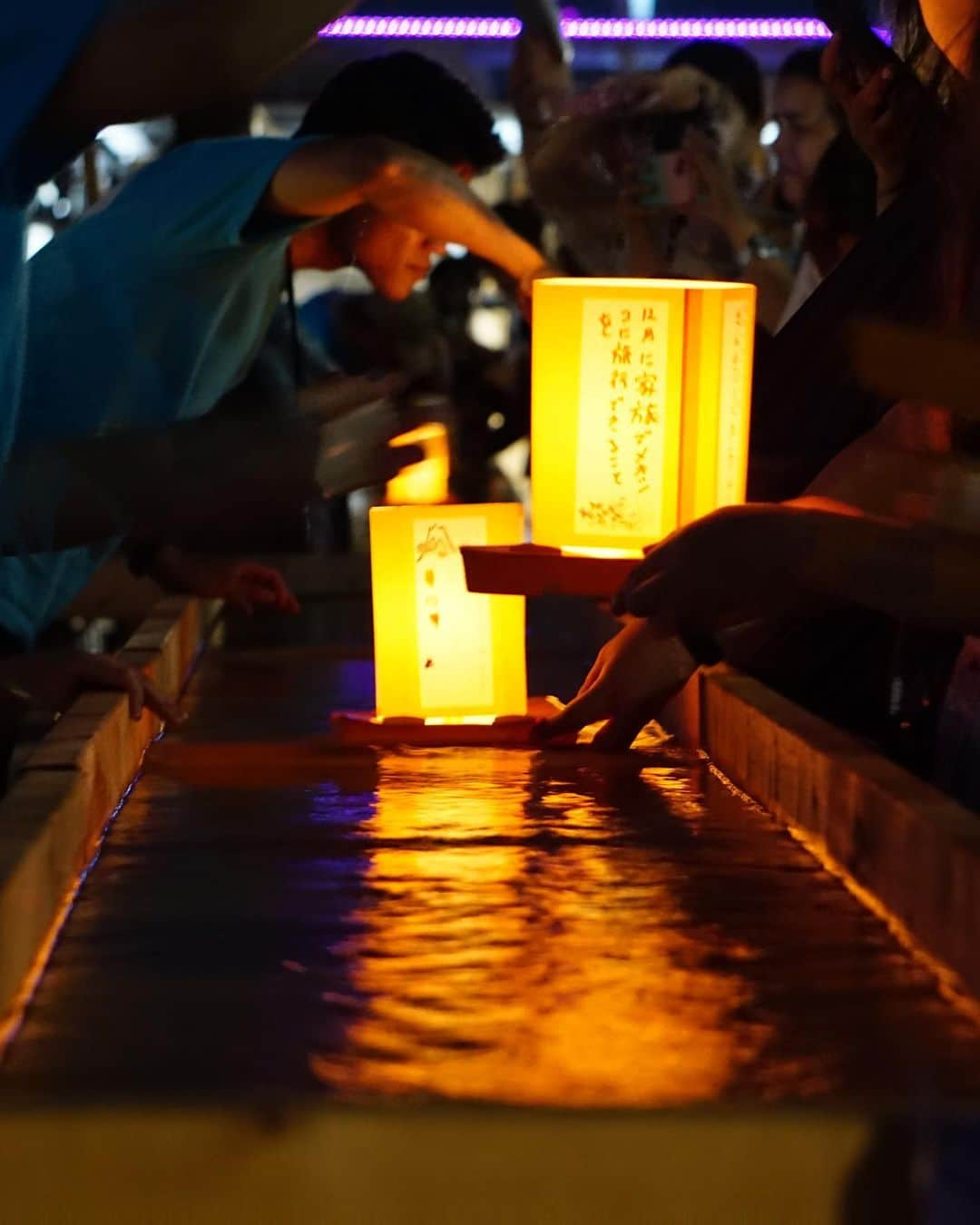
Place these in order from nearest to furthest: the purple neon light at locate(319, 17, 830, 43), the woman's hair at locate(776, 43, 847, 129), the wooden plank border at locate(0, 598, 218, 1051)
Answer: the wooden plank border at locate(0, 598, 218, 1051) < the woman's hair at locate(776, 43, 847, 129) < the purple neon light at locate(319, 17, 830, 43)

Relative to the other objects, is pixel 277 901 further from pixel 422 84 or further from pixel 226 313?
pixel 422 84

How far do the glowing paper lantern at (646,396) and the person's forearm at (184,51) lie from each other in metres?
0.57

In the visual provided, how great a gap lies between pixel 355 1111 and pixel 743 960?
34 cm

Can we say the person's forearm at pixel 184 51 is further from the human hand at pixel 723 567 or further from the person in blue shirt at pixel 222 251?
the person in blue shirt at pixel 222 251

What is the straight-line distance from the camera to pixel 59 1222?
87 cm

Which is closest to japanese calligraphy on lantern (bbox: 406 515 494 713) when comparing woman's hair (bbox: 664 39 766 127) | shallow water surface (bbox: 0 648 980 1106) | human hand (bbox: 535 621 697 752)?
human hand (bbox: 535 621 697 752)

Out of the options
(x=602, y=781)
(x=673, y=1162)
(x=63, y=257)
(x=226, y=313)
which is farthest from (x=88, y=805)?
→ (x=226, y=313)

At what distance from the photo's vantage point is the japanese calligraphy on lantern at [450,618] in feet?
6.32

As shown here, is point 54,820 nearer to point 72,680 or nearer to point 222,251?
point 72,680

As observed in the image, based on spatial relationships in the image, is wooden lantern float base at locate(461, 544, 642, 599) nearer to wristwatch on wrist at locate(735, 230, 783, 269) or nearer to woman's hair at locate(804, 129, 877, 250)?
woman's hair at locate(804, 129, 877, 250)

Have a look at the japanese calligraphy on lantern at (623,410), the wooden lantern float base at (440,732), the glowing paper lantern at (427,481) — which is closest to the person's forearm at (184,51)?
the glowing paper lantern at (427,481)

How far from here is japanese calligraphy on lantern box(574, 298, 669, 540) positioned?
1778 mm

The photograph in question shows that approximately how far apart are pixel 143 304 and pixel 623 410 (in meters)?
0.91

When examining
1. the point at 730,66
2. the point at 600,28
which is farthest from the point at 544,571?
the point at 600,28
